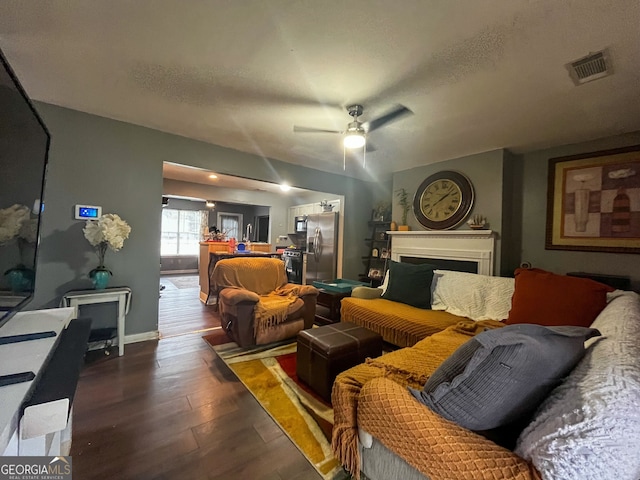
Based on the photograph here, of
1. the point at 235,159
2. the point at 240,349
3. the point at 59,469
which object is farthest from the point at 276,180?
the point at 59,469

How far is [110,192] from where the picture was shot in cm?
271

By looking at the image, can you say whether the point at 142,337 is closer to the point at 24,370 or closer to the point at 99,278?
the point at 99,278

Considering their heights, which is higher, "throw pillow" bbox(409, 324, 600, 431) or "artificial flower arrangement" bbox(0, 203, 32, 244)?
"artificial flower arrangement" bbox(0, 203, 32, 244)

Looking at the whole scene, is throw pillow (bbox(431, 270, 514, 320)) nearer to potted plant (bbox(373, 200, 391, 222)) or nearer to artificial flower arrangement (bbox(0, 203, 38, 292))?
potted plant (bbox(373, 200, 391, 222))

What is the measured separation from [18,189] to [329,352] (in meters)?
1.86

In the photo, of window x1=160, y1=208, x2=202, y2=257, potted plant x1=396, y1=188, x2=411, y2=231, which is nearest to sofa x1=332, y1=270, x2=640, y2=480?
potted plant x1=396, y1=188, x2=411, y2=231

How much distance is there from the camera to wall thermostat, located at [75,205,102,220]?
255cm

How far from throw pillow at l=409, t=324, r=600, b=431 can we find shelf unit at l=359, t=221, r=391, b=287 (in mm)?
3696

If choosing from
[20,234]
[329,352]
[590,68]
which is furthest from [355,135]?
[20,234]

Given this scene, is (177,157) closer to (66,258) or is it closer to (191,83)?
(191,83)

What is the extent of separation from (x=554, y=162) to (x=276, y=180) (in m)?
3.57

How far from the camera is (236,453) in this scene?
145 cm

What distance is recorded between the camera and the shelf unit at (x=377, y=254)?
471 cm

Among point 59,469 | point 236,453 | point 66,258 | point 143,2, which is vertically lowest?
point 236,453
